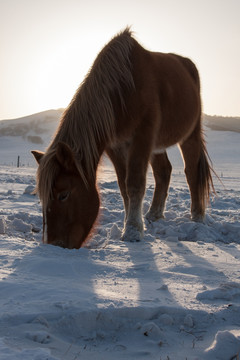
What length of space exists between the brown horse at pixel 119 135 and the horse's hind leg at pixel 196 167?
2cm

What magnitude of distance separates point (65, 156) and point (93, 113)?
683 millimetres

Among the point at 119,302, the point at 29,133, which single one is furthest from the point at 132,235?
the point at 29,133

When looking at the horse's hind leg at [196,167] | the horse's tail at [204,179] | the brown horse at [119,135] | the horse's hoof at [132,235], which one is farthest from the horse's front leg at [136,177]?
the horse's tail at [204,179]

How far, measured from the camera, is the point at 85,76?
12.7 feet

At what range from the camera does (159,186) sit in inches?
211

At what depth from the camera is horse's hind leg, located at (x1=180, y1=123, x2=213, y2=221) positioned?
5.34 meters

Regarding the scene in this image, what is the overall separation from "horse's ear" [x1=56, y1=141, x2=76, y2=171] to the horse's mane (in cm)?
5

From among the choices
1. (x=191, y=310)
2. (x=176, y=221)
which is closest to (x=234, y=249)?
(x=176, y=221)

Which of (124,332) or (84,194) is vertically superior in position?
(84,194)

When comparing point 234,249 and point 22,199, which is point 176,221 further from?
point 22,199

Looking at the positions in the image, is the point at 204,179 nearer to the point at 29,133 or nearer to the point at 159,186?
the point at 159,186

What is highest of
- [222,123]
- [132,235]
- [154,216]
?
[222,123]

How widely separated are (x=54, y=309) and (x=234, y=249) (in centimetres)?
218

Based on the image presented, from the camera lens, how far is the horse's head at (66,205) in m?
2.90
